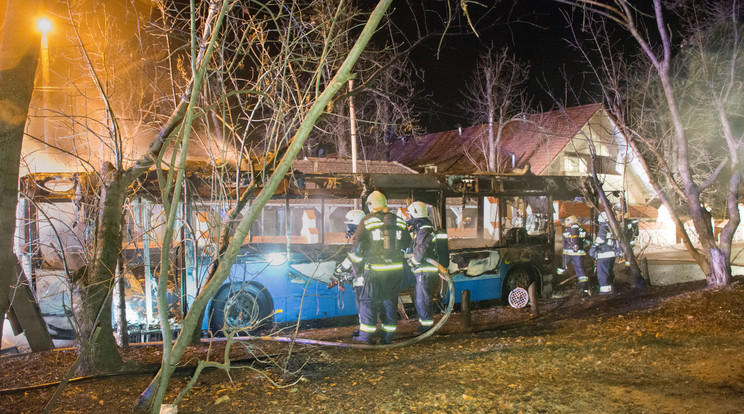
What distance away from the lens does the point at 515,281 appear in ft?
32.0

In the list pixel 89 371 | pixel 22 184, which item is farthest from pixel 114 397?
pixel 22 184

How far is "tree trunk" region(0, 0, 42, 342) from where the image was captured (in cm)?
281

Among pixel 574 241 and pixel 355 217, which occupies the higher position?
pixel 355 217

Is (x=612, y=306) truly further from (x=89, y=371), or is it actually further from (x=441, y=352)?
(x=89, y=371)

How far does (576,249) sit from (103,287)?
9082mm

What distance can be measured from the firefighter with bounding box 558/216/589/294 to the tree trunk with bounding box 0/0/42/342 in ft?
33.0

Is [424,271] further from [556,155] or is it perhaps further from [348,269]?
[556,155]

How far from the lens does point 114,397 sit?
13.4 feet

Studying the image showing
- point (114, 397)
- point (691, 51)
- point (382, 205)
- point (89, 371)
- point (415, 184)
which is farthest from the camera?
point (691, 51)

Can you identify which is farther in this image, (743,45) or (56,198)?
(743,45)

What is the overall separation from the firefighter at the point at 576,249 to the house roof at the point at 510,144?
778cm

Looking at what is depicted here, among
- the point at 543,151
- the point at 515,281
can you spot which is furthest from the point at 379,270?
the point at 543,151

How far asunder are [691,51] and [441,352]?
8.91 meters

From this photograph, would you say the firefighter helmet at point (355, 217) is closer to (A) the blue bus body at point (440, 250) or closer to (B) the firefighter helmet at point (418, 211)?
(A) the blue bus body at point (440, 250)
